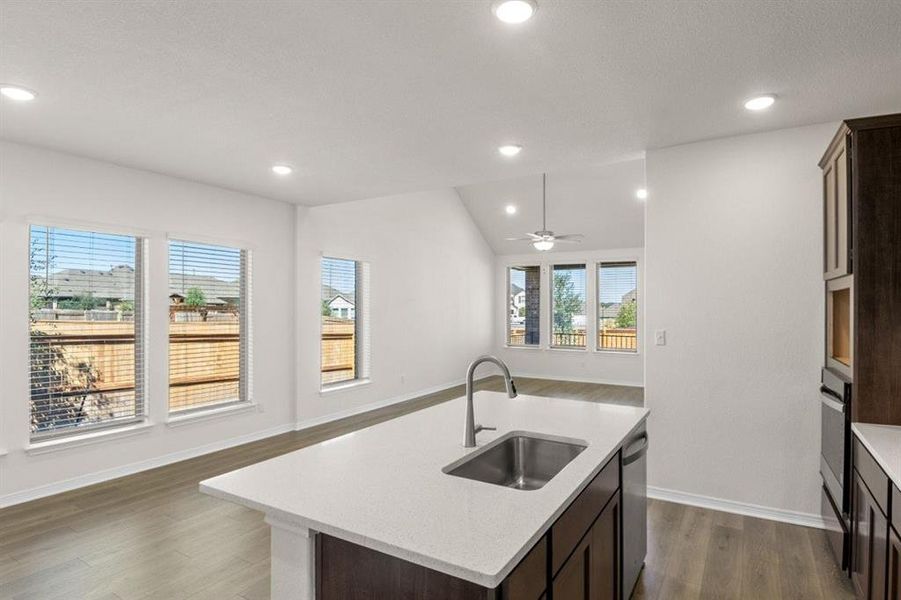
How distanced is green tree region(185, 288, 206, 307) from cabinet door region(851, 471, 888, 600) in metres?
5.08

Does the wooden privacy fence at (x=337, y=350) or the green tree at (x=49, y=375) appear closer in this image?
the green tree at (x=49, y=375)

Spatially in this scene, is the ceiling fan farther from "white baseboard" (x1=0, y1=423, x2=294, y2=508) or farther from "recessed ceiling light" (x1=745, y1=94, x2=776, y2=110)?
"white baseboard" (x1=0, y1=423, x2=294, y2=508)

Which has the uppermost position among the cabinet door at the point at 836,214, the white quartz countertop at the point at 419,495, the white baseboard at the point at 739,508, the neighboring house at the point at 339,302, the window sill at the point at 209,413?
the cabinet door at the point at 836,214

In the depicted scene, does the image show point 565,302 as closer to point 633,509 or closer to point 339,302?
point 339,302

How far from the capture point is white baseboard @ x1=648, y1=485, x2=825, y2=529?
317 cm

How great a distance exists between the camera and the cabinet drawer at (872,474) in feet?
5.90

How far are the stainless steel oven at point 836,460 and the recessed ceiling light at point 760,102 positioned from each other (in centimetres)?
156

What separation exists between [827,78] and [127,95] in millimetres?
3713

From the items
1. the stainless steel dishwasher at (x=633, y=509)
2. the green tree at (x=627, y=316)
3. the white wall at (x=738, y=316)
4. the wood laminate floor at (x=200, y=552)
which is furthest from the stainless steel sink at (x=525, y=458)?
the green tree at (x=627, y=316)

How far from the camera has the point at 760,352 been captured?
131 inches

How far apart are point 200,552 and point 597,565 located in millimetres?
2305

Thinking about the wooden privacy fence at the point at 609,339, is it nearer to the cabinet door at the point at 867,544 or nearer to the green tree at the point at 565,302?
the green tree at the point at 565,302

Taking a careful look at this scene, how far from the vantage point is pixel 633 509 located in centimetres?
227

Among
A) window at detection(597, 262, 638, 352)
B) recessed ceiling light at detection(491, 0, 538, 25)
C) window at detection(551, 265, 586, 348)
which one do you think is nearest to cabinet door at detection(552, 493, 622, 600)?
recessed ceiling light at detection(491, 0, 538, 25)
